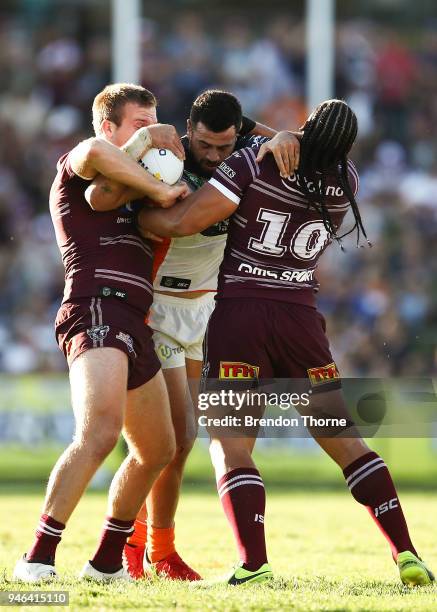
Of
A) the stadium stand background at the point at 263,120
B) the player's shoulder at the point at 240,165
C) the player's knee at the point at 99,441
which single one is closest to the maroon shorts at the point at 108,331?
the player's knee at the point at 99,441

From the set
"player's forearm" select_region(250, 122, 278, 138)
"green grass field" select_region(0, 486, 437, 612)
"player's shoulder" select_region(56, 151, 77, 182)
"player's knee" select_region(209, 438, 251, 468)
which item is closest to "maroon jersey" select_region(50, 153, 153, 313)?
"player's shoulder" select_region(56, 151, 77, 182)

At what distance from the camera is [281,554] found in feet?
25.4

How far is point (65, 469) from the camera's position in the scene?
5.56 metres

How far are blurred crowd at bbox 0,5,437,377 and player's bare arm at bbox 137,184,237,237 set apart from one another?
880cm

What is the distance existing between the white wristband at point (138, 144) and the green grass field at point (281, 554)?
7.08 ft

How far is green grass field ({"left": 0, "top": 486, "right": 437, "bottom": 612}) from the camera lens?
515cm

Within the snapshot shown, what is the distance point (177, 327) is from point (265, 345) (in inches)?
38.5

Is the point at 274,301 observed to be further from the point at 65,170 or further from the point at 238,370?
the point at 65,170

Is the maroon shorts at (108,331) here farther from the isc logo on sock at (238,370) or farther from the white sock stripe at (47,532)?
the white sock stripe at (47,532)

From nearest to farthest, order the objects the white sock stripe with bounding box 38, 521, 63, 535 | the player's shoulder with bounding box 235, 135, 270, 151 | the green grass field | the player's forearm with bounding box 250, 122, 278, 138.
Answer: the green grass field
the white sock stripe with bounding box 38, 521, 63, 535
the player's shoulder with bounding box 235, 135, 270, 151
the player's forearm with bounding box 250, 122, 278, 138

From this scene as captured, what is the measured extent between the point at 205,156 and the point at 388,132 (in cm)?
1173

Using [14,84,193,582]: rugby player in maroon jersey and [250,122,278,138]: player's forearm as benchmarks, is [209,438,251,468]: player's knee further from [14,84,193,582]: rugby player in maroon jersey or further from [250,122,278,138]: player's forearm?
[250,122,278,138]: player's forearm

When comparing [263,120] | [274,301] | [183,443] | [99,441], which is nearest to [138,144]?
[274,301]

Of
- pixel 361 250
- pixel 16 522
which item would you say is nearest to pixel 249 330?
pixel 16 522
